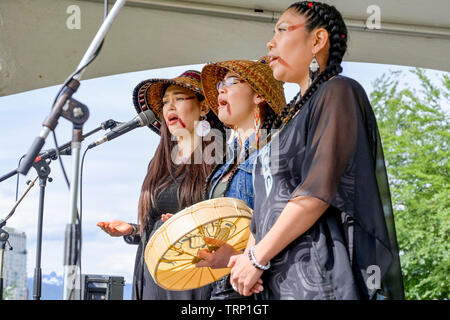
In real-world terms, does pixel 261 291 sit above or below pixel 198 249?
below

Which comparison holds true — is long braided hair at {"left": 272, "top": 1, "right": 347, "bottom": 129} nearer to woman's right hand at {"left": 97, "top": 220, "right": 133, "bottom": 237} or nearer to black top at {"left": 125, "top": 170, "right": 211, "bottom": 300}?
black top at {"left": 125, "top": 170, "right": 211, "bottom": 300}

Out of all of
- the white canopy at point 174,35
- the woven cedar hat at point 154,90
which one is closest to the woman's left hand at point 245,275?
the woven cedar hat at point 154,90

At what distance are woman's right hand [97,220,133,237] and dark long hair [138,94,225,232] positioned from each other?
2.5 inches

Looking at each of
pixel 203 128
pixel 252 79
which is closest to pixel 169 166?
pixel 203 128

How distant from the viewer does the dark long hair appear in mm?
2613

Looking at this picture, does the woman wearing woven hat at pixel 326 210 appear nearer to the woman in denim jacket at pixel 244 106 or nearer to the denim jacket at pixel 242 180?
the denim jacket at pixel 242 180

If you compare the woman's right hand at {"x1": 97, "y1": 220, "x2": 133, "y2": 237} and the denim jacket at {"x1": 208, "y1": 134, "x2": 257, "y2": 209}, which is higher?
the denim jacket at {"x1": 208, "y1": 134, "x2": 257, "y2": 209}

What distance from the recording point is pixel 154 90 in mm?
2959

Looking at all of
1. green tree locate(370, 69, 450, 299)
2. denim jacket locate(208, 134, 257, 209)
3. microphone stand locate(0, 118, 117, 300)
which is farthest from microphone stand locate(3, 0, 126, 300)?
green tree locate(370, 69, 450, 299)

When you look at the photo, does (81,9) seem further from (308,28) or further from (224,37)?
(308,28)

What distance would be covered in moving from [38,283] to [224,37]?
1.49m

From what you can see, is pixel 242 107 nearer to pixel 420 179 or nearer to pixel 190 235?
pixel 190 235

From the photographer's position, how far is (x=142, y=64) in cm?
294
